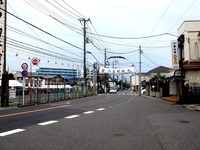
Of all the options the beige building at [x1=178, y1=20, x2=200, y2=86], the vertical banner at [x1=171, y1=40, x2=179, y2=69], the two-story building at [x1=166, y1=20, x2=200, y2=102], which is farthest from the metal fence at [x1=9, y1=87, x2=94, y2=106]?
the beige building at [x1=178, y1=20, x2=200, y2=86]

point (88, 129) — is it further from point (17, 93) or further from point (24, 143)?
point (17, 93)

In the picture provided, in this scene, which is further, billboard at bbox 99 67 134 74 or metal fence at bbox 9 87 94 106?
billboard at bbox 99 67 134 74

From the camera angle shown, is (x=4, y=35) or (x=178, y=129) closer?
(x=178, y=129)

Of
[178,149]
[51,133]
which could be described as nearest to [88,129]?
[51,133]

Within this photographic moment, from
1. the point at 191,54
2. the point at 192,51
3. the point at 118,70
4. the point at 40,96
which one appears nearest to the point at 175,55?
the point at 191,54

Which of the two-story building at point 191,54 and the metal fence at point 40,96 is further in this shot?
the two-story building at point 191,54

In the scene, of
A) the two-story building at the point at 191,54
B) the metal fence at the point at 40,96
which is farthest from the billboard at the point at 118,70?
the two-story building at the point at 191,54

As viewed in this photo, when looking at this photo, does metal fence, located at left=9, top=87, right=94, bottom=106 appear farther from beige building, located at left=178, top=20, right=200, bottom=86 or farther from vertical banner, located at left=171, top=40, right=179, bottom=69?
beige building, located at left=178, top=20, right=200, bottom=86

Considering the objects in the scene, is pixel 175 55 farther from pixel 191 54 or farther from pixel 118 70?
pixel 118 70

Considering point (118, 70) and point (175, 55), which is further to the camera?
point (118, 70)

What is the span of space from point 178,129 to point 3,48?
61.1 feet

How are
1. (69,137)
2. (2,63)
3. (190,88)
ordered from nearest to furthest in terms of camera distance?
(69,137) → (2,63) → (190,88)

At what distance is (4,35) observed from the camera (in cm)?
2466

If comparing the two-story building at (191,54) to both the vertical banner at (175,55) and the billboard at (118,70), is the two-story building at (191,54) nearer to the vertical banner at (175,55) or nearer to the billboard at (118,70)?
the vertical banner at (175,55)
